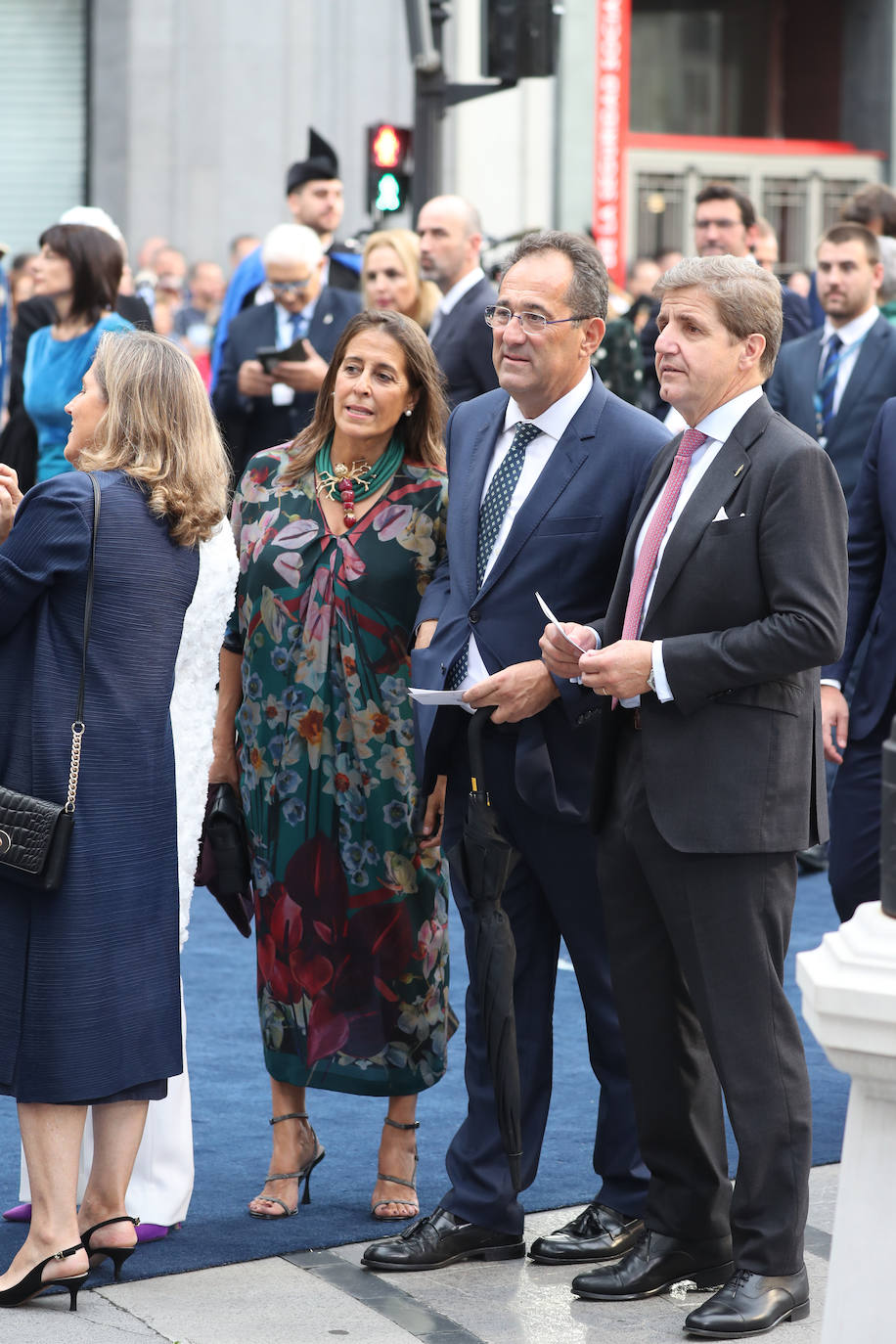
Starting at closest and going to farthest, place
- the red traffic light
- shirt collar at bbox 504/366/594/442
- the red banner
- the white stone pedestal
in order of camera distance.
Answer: the white stone pedestal < shirt collar at bbox 504/366/594/442 < the red traffic light < the red banner

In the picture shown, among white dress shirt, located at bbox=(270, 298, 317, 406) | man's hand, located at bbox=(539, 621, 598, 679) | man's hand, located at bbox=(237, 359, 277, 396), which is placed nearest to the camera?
man's hand, located at bbox=(539, 621, 598, 679)

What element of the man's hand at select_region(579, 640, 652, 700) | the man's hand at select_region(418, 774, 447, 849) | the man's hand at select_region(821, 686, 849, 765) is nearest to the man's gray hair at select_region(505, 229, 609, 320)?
the man's hand at select_region(579, 640, 652, 700)

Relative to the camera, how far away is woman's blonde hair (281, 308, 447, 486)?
15.4 feet

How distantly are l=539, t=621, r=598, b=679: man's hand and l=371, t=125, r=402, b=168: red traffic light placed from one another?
8.51 metres

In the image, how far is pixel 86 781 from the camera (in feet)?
13.3

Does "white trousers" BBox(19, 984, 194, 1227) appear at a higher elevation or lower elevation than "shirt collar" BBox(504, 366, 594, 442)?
lower

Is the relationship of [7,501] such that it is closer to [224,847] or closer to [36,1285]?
[224,847]

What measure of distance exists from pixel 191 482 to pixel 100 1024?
3.75ft

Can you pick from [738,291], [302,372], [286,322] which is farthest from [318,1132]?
[286,322]

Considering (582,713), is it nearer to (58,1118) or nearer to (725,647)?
(725,647)

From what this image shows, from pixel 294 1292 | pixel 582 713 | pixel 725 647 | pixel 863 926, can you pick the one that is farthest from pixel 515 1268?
pixel 863 926

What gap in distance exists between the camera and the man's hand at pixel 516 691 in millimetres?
4188

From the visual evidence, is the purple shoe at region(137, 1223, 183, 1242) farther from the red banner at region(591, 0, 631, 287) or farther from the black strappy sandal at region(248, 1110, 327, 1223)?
the red banner at region(591, 0, 631, 287)

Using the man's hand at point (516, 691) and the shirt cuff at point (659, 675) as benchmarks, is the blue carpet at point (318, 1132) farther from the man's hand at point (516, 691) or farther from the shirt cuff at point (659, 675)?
the shirt cuff at point (659, 675)
